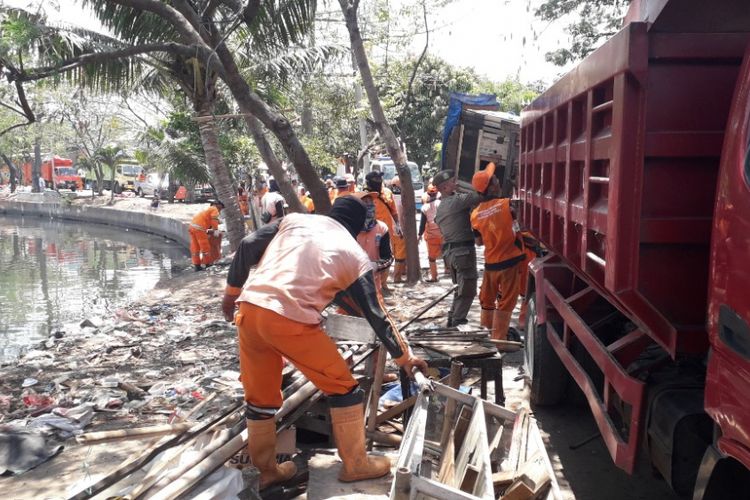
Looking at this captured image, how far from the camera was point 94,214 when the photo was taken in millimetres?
34594

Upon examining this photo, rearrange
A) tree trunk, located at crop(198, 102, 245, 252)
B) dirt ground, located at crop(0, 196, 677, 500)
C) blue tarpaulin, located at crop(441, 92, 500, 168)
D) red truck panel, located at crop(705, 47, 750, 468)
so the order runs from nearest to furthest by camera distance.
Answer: red truck panel, located at crop(705, 47, 750, 468), dirt ground, located at crop(0, 196, 677, 500), blue tarpaulin, located at crop(441, 92, 500, 168), tree trunk, located at crop(198, 102, 245, 252)

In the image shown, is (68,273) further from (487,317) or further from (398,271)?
(487,317)

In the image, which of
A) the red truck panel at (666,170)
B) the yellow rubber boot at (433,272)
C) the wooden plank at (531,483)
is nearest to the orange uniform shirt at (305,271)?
the wooden plank at (531,483)

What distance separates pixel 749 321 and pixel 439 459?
8.43ft

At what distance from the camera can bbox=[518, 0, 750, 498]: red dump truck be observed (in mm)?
2365

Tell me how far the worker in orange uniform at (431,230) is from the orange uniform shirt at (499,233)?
4.77m

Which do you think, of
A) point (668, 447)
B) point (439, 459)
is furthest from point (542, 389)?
point (668, 447)

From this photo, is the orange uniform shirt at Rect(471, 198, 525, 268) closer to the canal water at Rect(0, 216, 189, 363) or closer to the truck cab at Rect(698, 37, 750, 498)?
the truck cab at Rect(698, 37, 750, 498)

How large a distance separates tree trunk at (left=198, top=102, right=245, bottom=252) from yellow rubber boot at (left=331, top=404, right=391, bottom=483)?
9.13 metres

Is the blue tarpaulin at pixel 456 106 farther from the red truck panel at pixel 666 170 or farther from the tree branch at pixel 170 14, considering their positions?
the red truck panel at pixel 666 170

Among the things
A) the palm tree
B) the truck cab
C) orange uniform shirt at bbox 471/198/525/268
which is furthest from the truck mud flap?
the palm tree

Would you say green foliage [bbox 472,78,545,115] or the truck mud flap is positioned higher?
green foliage [bbox 472,78,545,115]

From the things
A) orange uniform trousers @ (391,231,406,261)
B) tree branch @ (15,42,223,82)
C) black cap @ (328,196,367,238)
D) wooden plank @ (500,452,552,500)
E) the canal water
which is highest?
tree branch @ (15,42,223,82)

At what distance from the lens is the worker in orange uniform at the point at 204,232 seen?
15.4m
